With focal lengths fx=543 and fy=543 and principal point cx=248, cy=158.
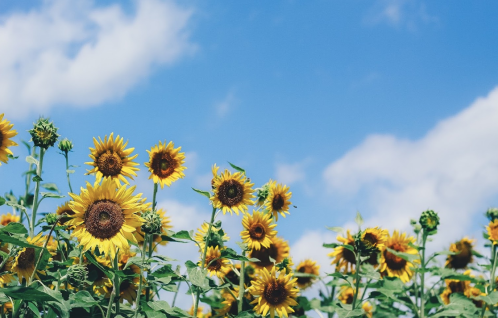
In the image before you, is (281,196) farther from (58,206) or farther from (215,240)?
(58,206)

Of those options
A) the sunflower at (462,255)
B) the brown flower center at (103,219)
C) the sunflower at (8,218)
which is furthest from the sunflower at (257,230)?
the sunflower at (462,255)

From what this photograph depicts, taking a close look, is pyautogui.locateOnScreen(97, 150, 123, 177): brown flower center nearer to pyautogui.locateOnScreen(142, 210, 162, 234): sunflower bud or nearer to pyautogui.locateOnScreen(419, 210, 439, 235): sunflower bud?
pyautogui.locateOnScreen(142, 210, 162, 234): sunflower bud

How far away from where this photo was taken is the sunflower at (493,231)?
6336 mm

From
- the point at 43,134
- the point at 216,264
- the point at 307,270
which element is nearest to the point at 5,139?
the point at 43,134

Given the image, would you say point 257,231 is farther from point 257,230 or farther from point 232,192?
point 232,192

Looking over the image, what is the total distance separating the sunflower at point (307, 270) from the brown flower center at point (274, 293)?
5.79 ft

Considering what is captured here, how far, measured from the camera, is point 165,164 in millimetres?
4758

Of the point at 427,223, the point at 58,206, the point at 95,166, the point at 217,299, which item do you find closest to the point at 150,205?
the point at 95,166

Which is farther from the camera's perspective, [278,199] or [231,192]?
[278,199]

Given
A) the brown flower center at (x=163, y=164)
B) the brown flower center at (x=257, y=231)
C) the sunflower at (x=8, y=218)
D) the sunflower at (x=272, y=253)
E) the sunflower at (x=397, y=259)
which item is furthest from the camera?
the sunflower at (x=397, y=259)

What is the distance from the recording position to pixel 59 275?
3.80m

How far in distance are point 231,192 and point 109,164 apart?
103 cm

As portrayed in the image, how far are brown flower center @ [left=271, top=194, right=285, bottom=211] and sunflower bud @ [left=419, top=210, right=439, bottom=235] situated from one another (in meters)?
1.62

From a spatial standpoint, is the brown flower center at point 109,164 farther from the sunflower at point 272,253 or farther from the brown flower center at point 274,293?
the sunflower at point 272,253
